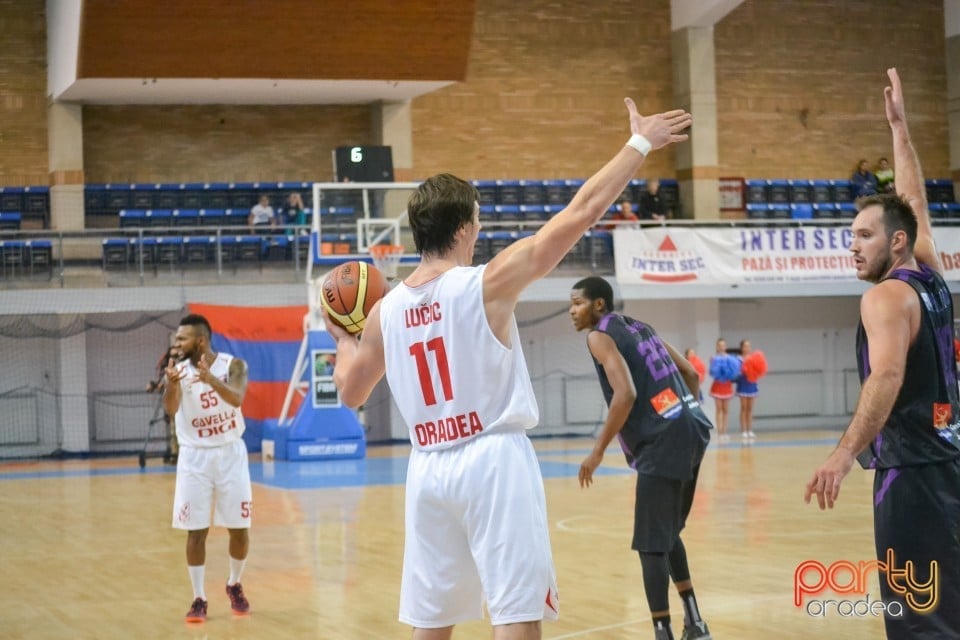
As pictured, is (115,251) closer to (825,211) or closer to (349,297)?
(825,211)

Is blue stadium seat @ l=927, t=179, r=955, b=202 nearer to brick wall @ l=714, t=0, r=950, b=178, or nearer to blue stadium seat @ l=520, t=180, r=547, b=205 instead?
brick wall @ l=714, t=0, r=950, b=178

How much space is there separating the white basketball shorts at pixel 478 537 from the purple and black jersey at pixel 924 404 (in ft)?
4.25

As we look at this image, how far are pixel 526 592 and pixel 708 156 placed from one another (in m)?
25.2

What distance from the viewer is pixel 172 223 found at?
24844mm

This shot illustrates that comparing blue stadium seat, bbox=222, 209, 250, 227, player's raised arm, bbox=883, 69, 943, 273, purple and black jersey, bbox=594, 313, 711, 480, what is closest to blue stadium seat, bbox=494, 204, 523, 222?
blue stadium seat, bbox=222, 209, 250, 227

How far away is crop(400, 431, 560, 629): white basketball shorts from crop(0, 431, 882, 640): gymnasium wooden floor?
3.10 meters

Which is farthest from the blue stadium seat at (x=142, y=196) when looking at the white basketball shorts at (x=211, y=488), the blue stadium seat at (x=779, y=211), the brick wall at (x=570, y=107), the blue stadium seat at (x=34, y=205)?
the white basketball shorts at (x=211, y=488)

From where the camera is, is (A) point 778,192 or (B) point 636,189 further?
(A) point 778,192

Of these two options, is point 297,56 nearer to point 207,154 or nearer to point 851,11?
point 207,154

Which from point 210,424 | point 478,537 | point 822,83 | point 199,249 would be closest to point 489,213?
point 199,249

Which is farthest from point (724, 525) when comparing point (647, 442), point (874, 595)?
point (647, 442)

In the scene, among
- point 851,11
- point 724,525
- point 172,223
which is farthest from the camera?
point 851,11

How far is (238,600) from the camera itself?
27.2ft

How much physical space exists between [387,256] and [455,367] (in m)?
16.6
